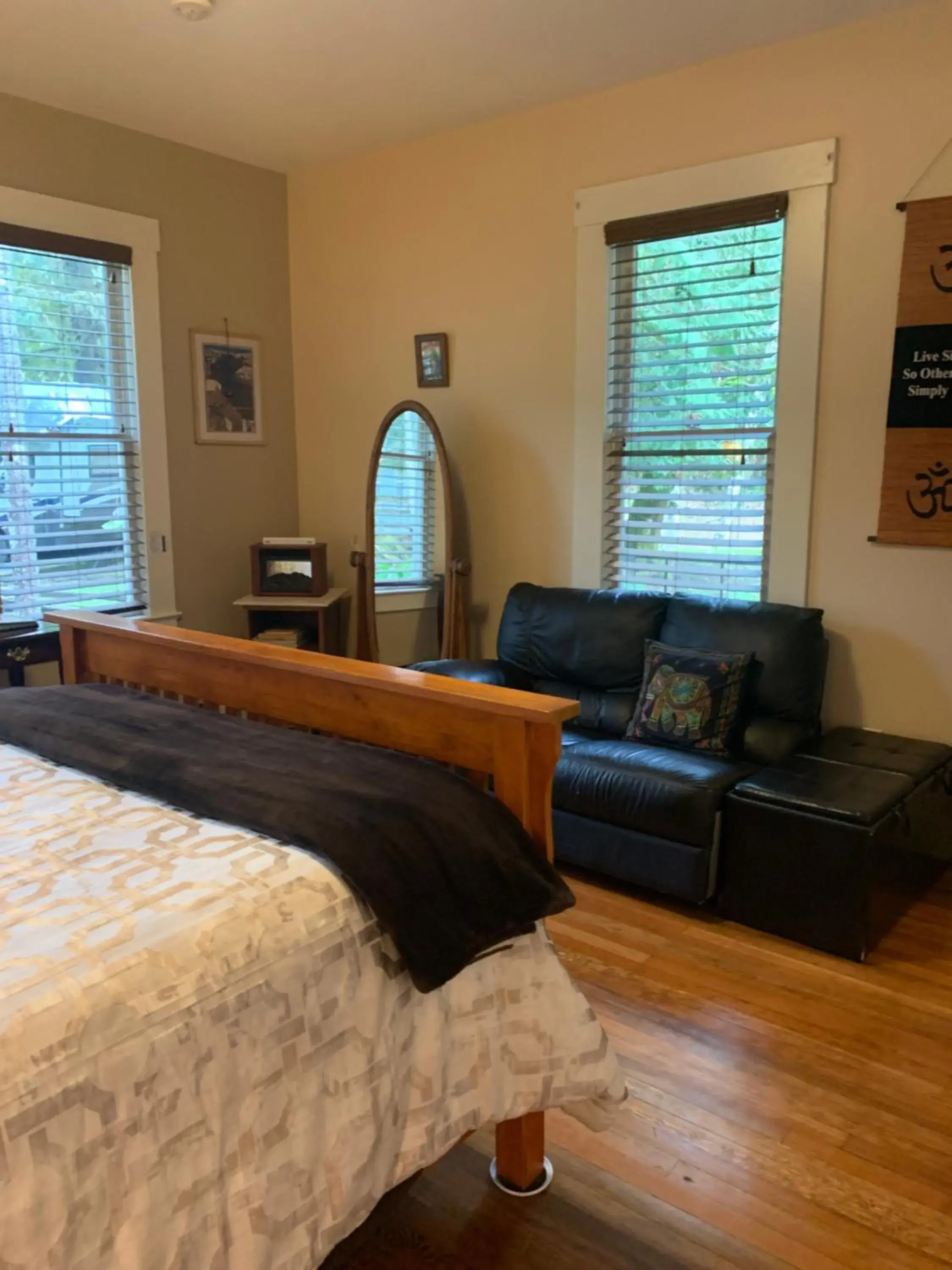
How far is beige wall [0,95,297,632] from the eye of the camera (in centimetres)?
368

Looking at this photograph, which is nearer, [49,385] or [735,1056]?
[735,1056]

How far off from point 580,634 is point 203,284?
2.30 metres

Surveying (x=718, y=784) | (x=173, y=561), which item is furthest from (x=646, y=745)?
Answer: (x=173, y=561)

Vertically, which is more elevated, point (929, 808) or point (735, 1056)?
point (929, 808)

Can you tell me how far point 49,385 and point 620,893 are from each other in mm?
2869

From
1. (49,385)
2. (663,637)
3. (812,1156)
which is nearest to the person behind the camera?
(812,1156)

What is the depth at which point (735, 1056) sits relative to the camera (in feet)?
7.36

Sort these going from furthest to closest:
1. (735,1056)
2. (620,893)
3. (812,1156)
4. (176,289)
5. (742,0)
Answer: (176,289) → (620,893) → (742,0) → (735,1056) → (812,1156)

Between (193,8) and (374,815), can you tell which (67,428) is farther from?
(374,815)

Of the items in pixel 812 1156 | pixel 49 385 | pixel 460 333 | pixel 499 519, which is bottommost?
pixel 812 1156

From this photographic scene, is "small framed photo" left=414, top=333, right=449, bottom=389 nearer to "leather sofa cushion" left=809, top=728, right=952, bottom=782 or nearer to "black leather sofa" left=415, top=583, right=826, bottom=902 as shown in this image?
"black leather sofa" left=415, top=583, right=826, bottom=902

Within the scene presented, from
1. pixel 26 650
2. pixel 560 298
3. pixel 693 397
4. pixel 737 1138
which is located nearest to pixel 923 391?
pixel 693 397

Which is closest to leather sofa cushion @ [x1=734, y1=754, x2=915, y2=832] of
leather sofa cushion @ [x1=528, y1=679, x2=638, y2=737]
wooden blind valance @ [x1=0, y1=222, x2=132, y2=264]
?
leather sofa cushion @ [x1=528, y1=679, x2=638, y2=737]

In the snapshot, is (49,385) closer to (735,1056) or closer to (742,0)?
(742,0)
